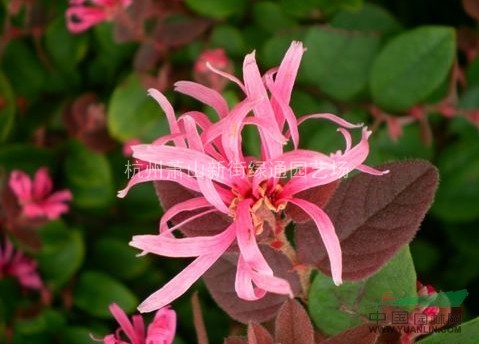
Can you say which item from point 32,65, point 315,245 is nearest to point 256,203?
point 315,245

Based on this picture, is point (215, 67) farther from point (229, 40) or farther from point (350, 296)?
point (350, 296)

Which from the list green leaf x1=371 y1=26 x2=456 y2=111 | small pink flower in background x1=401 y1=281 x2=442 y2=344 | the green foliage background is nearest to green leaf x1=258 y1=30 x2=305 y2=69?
the green foliage background

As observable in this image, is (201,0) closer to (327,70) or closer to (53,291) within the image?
(327,70)

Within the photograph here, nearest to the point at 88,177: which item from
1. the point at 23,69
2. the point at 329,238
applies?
the point at 23,69

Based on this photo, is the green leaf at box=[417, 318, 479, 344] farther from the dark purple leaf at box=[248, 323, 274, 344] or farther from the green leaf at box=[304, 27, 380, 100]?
the green leaf at box=[304, 27, 380, 100]

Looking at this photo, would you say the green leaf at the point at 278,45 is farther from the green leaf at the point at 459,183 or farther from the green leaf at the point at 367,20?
the green leaf at the point at 459,183
